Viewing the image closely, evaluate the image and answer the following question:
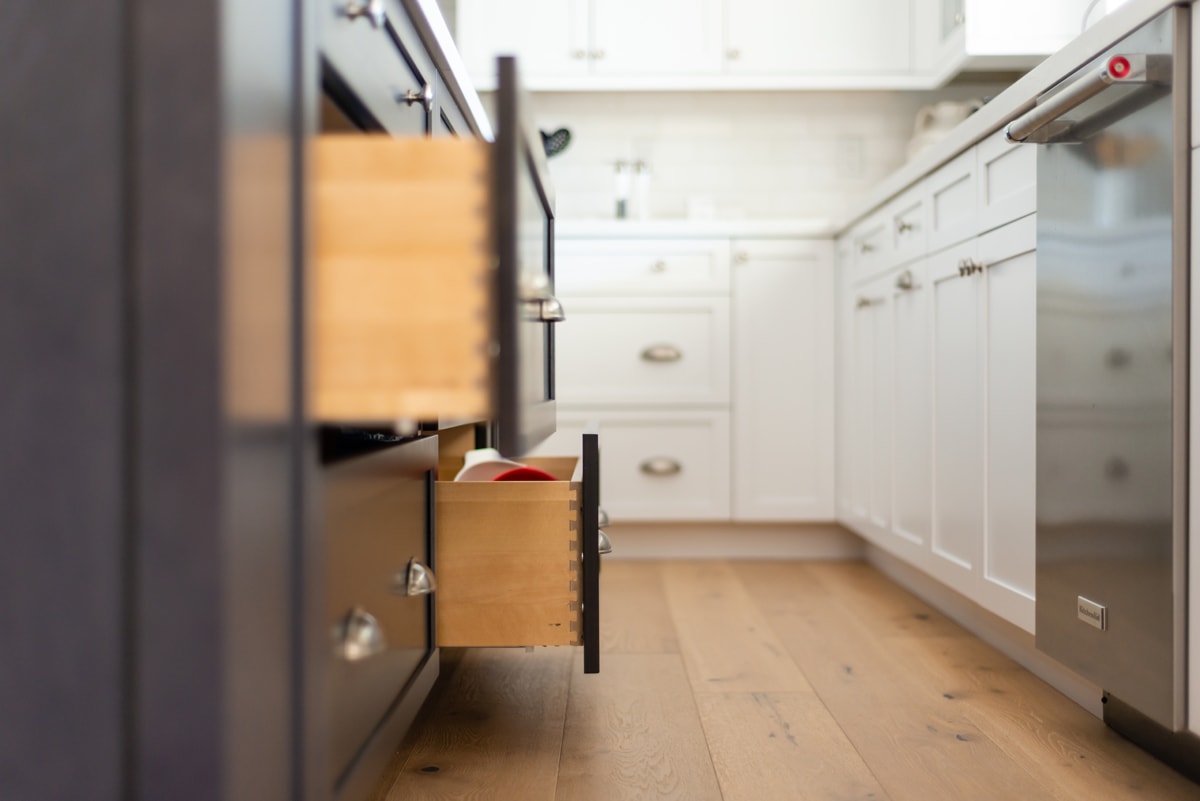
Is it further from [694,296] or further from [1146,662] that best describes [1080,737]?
[694,296]

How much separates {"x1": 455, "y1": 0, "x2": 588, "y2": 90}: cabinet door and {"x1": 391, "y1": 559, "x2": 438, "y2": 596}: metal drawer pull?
7.01 ft

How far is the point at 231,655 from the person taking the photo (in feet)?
1.87

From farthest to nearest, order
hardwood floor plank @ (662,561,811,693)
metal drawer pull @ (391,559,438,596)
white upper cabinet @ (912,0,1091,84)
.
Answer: white upper cabinet @ (912,0,1091,84) → hardwood floor plank @ (662,561,811,693) → metal drawer pull @ (391,559,438,596)

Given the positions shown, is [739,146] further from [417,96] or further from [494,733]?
[494,733]

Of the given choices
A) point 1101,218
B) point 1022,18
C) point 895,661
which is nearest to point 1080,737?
point 895,661

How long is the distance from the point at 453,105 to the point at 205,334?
921 millimetres

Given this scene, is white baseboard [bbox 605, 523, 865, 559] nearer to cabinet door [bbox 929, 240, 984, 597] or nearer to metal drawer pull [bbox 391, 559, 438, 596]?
cabinet door [bbox 929, 240, 984, 597]

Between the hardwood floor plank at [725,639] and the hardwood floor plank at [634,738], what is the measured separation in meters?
0.06

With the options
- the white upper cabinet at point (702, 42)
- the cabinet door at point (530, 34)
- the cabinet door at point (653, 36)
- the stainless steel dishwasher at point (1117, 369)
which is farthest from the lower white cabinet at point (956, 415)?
A: the cabinet door at point (530, 34)

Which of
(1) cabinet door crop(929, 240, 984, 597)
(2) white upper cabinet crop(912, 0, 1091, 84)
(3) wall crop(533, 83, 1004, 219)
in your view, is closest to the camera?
(1) cabinet door crop(929, 240, 984, 597)

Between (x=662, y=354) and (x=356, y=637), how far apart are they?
1.87 m

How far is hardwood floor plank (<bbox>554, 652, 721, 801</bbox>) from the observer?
1.10 meters

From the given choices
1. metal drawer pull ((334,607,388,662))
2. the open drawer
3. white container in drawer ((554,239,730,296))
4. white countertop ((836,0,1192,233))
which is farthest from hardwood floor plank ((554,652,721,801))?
white container in drawer ((554,239,730,296))

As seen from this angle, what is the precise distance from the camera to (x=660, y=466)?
2.58 m
